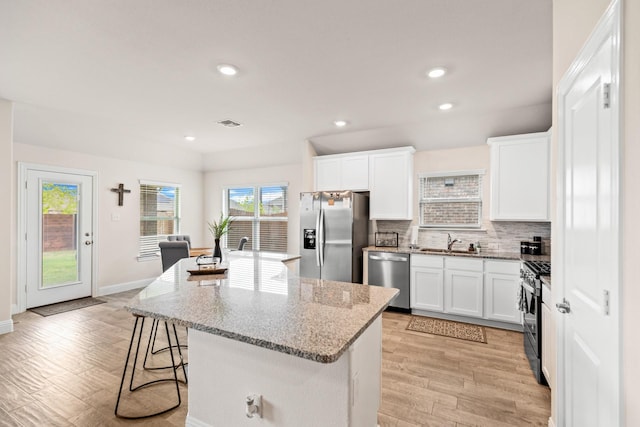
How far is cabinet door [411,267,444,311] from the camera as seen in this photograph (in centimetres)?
412

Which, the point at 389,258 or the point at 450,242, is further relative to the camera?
the point at 450,242

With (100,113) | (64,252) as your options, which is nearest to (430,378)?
(100,113)

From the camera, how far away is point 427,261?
13.7 ft

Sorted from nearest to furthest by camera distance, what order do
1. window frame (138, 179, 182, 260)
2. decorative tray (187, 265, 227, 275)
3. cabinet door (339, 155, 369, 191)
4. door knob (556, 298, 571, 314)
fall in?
door knob (556, 298, 571, 314), decorative tray (187, 265, 227, 275), cabinet door (339, 155, 369, 191), window frame (138, 179, 182, 260)

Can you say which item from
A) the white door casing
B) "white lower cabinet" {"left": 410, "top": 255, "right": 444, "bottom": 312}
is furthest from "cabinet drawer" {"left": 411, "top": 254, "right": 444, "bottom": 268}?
the white door casing

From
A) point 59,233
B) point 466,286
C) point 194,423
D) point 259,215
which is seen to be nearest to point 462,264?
point 466,286

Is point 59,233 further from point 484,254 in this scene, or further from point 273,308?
point 484,254

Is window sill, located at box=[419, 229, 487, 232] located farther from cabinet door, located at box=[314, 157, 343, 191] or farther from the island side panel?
the island side panel

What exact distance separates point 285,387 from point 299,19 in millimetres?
2175

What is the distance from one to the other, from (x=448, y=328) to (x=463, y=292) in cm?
50

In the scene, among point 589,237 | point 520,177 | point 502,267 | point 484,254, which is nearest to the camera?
point 589,237

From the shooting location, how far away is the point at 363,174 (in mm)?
4836

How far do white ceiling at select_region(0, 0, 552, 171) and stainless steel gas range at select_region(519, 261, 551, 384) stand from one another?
5.76 ft

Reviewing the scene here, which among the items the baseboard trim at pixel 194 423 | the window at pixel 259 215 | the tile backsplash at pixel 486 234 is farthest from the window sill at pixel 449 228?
the baseboard trim at pixel 194 423
